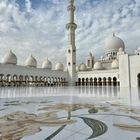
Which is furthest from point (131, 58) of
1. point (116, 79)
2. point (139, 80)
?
point (116, 79)

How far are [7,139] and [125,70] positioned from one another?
54.3 feet

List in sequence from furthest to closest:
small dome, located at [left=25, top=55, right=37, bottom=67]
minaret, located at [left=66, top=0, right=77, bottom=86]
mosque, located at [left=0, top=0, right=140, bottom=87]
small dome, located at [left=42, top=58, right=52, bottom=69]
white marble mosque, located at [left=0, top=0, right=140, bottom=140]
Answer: small dome, located at [left=42, top=58, right=52, bottom=69]
minaret, located at [left=66, top=0, right=77, bottom=86]
small dome, located at [left=25, top=55, right=37, bottom=67]
mosque, located at [left=0, top=0, right=140, bottom=87]
white marble mosque, located at [left=0, top=0, right=140, bottom=140]

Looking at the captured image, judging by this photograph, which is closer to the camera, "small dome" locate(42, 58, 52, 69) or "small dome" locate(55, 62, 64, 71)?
"small dome" locate(42, 58, 52, 69)

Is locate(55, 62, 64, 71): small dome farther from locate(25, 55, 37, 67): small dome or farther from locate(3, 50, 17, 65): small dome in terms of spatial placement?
locate(3, 50, 17, 65): small dome

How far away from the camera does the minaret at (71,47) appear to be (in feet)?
83.6

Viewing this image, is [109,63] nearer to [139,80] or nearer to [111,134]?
[139,80]

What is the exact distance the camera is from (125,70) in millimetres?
16875

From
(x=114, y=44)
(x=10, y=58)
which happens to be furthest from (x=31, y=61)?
(x=114, y=44)

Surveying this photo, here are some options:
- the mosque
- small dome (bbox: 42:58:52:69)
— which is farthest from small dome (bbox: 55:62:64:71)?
small dome (bbox: 42:58:52:69)

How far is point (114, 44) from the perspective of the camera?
95.6ft

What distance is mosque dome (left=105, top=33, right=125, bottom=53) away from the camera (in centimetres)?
2916

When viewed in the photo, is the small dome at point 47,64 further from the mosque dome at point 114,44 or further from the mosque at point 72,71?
the mosque dome at point 114,44

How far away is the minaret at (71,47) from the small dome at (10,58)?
8.60 metres

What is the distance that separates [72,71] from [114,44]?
30.7 ft
